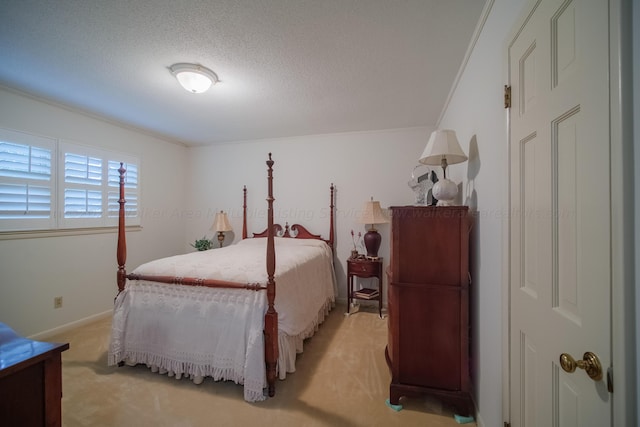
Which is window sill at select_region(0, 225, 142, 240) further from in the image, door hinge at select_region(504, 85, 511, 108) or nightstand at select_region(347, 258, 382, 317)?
door hinge at select_region(504, 85, 511, 108)

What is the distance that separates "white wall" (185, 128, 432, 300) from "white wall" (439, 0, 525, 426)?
67.6 inches

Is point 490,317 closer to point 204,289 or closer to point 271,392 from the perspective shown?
point 271,392

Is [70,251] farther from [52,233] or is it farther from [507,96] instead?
[507,96]

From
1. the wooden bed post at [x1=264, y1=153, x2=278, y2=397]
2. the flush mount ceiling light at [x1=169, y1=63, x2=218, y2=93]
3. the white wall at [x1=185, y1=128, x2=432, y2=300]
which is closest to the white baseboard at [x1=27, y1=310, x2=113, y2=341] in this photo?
the white wall at [x1=185, y1=128, x2=432, y2=300]

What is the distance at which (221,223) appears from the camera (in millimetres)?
4121

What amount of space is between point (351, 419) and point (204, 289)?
4.36 ft

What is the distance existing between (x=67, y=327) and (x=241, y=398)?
2.41 metres

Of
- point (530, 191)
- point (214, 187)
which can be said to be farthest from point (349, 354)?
point (214, 187)

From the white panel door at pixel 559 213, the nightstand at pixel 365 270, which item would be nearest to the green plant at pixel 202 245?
the nightstand at pixel 365 270

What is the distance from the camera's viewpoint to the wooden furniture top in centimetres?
88

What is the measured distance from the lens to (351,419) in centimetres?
164

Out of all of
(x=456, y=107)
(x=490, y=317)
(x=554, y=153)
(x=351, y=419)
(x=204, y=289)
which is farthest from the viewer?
(x=456, y=107)

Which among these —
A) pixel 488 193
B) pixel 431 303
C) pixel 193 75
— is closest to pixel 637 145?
pixel 488 193

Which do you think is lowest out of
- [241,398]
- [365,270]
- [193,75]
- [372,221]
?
[241,398]
